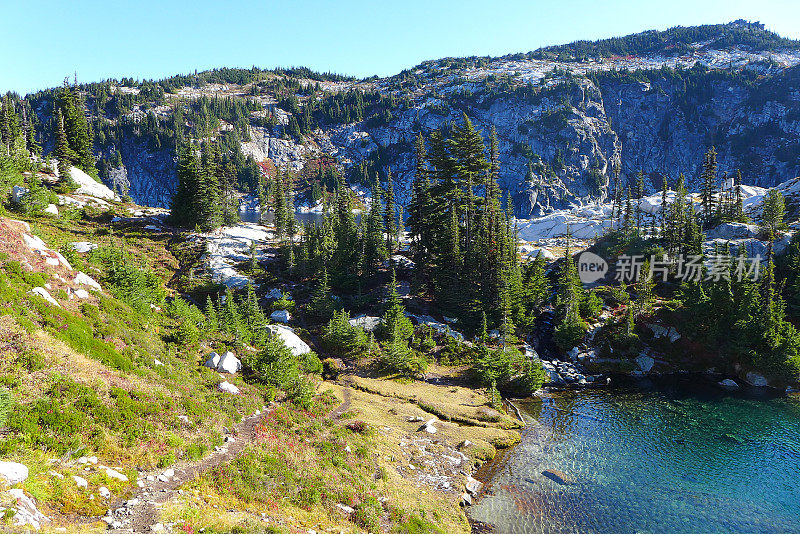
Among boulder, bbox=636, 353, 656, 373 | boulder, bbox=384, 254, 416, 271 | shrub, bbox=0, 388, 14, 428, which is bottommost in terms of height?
Result: boulder, bbox=636, 353, 656, 373

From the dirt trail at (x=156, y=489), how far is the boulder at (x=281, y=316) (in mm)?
33291

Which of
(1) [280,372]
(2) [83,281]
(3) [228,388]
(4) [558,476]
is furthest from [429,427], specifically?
(2) [83,281]

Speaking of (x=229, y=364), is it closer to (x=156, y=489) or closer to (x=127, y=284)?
(x=127, y=284)

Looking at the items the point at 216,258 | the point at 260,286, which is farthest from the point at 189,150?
the point at 260,286

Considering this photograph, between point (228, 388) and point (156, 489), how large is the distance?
1193 centimetres

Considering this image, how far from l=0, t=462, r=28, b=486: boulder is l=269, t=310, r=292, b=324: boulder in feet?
140

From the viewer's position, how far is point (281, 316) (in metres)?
54.2

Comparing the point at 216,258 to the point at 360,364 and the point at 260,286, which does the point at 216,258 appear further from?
the point at 360,364

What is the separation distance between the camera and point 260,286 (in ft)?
205

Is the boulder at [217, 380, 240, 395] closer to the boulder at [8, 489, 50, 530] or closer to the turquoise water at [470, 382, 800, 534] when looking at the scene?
the boulder at [8, 489, 50, 530]

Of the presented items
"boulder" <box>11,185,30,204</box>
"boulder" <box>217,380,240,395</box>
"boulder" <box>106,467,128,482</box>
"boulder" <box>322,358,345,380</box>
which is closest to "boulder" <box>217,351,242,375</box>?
"boulder" <box>217,380,240,395</box>

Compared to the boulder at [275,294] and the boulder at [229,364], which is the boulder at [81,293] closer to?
the boulder at [229,364]

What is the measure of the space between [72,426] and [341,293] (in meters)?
50.0

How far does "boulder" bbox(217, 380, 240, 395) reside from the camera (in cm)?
2559
